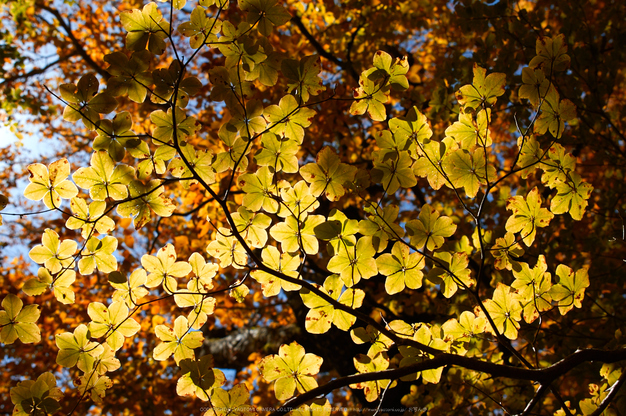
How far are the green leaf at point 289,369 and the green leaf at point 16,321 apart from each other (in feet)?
2.39

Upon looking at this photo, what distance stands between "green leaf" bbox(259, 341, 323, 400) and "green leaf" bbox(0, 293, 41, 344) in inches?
28.7

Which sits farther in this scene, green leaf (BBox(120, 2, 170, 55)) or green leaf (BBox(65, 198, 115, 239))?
green leaf (BBox(65, 198, 115, 239))

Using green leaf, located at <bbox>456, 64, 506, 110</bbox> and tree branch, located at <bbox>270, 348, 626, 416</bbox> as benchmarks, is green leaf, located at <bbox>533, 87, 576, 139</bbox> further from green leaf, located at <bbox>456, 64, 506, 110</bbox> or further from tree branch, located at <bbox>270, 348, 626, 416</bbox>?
tree branch, located at <bbox>270, 348, 626, 416</bbox>

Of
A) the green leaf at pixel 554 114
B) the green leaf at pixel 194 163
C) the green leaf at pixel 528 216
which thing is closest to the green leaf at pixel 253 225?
the green leaf at pixel 194 163

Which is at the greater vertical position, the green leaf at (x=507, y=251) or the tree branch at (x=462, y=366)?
the green leaf at (x=507, y=251)

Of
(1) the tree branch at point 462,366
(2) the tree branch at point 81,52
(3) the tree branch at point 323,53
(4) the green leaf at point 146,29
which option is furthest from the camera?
(2) the tree branch at point 81,52

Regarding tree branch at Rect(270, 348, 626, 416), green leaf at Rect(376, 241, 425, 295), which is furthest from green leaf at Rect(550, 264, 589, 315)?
green leaf at Rect(376, 241, 425, 295)

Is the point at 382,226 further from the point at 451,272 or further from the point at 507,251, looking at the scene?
the point at 507,251

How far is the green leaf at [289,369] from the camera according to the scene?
123cm

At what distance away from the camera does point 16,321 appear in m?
1.25

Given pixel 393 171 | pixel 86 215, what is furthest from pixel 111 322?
pixel 393 171

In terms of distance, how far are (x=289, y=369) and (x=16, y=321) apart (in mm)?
862

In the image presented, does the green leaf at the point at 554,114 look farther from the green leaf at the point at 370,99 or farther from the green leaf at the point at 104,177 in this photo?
the green leaf at the point at 104,177

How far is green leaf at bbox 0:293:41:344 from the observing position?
1.23m
